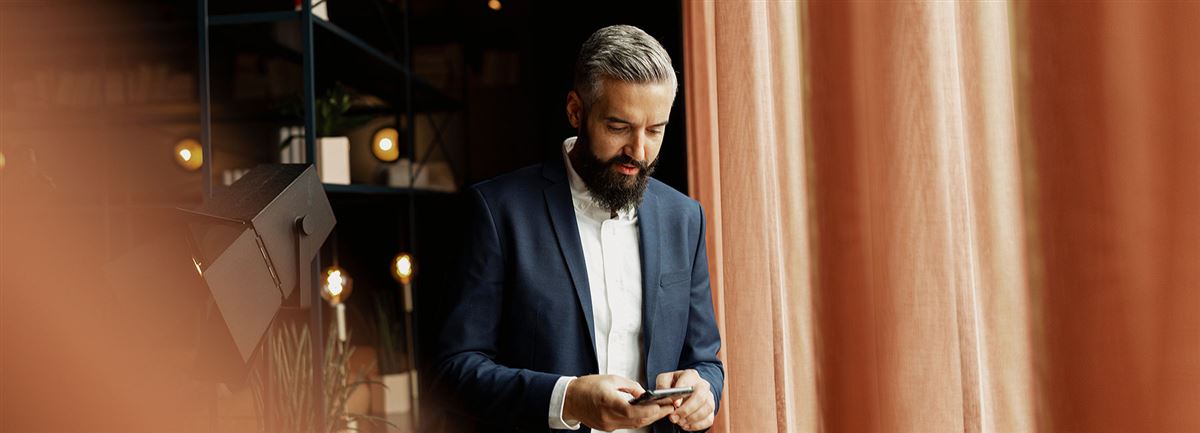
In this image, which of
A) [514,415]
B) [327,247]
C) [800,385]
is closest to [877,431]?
[800,385]

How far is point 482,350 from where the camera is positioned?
39.6 inches

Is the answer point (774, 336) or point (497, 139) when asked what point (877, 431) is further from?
point (497, 139)

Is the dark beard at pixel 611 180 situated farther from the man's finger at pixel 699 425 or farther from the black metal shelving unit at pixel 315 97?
the black metal shelving unit at pixel 315 97

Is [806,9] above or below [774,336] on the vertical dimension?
above

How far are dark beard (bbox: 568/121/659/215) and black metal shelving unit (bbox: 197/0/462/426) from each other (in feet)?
1.52

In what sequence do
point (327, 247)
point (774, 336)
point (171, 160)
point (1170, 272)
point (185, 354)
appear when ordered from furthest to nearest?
point (327, 247), point (171, 160), point (185, 354), point (774, 336), point (1170, 272)

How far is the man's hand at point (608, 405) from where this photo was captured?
35.1 inches

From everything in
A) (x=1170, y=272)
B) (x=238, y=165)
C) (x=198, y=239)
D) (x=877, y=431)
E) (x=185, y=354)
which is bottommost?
(x=877, y=431)

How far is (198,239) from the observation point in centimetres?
92

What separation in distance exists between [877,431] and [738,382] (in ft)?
0.88

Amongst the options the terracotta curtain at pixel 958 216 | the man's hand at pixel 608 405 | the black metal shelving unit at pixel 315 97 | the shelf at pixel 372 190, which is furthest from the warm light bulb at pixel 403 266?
the man's hand at pixel 608 405

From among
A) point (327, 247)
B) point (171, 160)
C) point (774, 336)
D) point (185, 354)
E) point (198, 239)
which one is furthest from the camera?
point (327, 247)

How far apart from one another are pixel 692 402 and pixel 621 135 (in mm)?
391

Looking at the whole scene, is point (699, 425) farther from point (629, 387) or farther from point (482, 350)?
point (482, 350)
